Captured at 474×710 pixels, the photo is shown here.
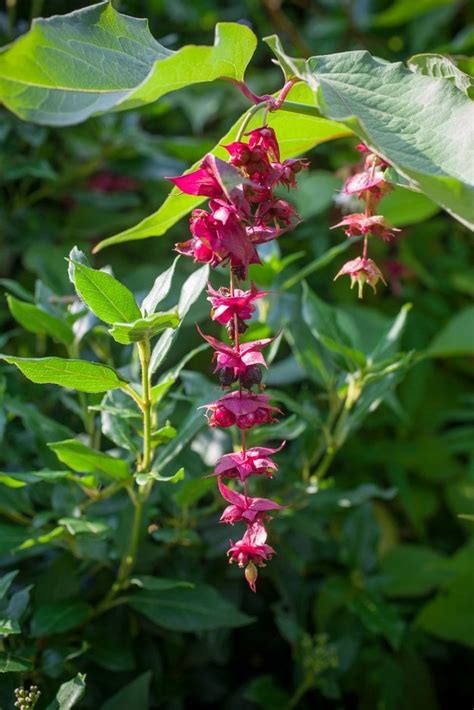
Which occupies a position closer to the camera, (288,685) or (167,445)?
(167,445)

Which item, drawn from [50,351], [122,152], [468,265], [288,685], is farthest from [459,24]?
[288,685]

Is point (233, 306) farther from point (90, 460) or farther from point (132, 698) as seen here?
point (132, 698)

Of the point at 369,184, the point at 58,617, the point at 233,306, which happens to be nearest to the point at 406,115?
the point at 369,184

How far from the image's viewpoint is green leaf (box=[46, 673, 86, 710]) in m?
0.61

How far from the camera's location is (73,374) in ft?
1.91

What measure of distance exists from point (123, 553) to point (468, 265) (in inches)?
42.4

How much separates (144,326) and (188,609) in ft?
1.19

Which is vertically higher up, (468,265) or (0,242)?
(0,242)

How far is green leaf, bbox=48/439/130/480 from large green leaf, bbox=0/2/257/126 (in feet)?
0.85

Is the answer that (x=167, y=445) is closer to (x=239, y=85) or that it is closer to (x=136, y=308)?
(x=136, y=308)

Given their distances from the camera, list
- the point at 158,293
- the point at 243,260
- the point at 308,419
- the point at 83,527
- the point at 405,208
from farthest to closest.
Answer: the point at 405,208
the point at 308,419
the point at 83,527
the point at 158,293
the point at 243,260

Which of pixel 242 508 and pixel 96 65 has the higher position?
pixel 96 65

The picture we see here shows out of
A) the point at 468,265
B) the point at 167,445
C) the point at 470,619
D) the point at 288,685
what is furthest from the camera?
the point at 468,265

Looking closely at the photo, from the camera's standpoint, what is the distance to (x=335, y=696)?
0.93 meters
